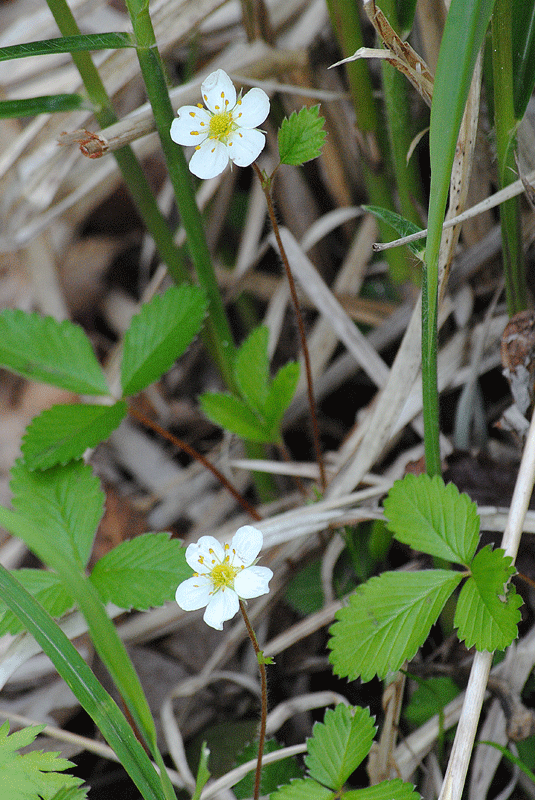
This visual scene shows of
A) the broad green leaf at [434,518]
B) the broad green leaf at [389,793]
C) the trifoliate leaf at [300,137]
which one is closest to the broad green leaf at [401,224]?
the trifoliate leaf at [300,137]

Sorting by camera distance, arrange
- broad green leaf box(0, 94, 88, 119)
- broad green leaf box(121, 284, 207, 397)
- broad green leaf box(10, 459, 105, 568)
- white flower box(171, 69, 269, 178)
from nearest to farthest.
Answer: white flower box(171, 69, 269, 178) < broad green leaf box(0, 94, 88, 119) < broad green leaf box(10, 459, 105, 568) < broad green leaf box(121, 284, 207, 397)

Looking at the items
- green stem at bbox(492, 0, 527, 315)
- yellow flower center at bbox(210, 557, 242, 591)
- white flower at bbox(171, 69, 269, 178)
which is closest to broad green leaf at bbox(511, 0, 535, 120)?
green stem at bbox(492, 0, 527, 315)

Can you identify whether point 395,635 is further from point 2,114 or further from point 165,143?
point 2,114

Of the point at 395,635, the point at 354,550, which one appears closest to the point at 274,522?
the point at 354,550

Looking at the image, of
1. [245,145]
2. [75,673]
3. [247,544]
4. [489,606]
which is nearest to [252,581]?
[247,544]

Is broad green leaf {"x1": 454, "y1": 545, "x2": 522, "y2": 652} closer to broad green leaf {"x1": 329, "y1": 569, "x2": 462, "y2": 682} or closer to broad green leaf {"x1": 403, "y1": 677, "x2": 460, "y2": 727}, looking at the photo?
broad green leaf {"x1": 329, "y1": 569, "x2": 462, "y2": 682}

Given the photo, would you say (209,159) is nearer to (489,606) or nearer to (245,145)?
(245,145)
